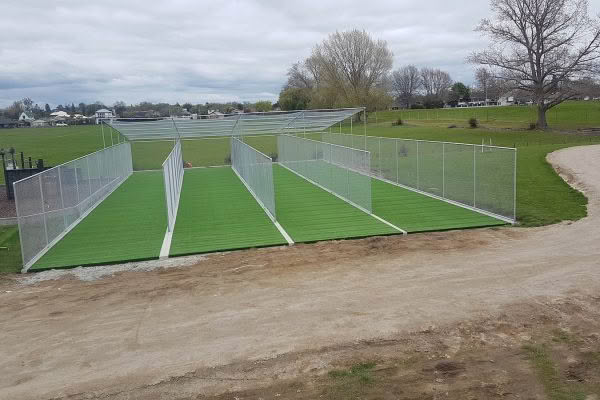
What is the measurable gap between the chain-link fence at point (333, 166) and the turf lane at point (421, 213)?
816 mm

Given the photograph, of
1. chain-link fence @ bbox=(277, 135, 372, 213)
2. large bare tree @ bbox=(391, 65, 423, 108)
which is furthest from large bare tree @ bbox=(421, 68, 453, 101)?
chain-link fence @ bbox=(277, 135, 372, 213)

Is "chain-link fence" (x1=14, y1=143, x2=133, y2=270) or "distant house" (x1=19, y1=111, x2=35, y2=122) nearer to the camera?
"chain-link fence" (x1=14, y1=143, x2=133, y2=270)

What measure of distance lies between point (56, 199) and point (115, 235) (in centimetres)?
193

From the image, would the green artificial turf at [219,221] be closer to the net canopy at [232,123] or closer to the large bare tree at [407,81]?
the net canopy at [232,123]

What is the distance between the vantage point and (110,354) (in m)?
6.74

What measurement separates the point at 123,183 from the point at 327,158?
10.3 meters

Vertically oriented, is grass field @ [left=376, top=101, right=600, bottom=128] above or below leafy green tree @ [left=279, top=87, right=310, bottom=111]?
below

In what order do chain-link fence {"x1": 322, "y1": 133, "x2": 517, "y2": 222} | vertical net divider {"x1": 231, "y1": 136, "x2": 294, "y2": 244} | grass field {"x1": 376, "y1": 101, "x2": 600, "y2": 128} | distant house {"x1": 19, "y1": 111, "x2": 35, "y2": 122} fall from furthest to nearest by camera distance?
distant house {"x1": 19, "y1": 111, "x2": 35, "y2": 122}, grass field {"x1": 376, "y1": 101, "x2": 600, "y2": 128}, vertical net divider {"x1": 231, "y1": 136, "x2": 294, "y2": 244}, chain-link fence {"x1": 322, "y1": 133, "x2": 517, "y2": 222}

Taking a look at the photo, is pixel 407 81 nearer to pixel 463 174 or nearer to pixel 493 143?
pixel 493 143

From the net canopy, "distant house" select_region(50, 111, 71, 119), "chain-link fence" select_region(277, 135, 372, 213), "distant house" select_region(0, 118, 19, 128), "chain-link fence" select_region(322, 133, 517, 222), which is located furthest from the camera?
"distant house" select_region(50, 111, 71, 119)

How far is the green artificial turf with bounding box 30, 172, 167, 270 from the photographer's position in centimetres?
1177

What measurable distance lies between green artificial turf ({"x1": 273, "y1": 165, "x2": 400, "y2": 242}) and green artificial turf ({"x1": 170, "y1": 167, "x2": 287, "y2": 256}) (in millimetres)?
614

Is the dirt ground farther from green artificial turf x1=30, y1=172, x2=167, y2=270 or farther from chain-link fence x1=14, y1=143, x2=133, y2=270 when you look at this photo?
chain-link fence x1=14, y1=143, x2=133, y2=270

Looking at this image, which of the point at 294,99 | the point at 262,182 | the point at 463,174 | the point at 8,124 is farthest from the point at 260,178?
the point at 8,124
